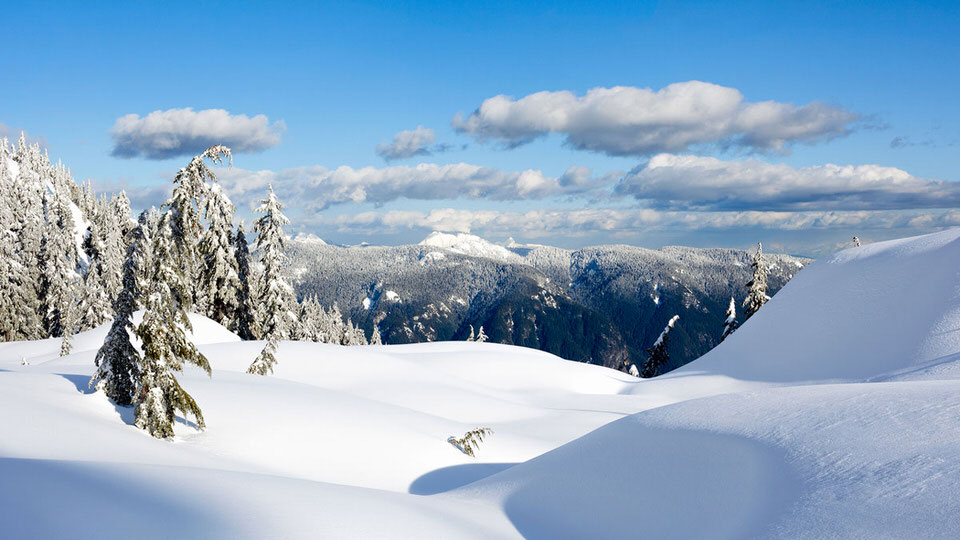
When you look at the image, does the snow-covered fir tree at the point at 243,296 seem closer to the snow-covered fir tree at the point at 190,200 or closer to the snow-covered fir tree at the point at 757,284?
the snow-covered fir tree at the point at 190,200

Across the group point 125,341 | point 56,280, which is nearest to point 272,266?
point 125,341

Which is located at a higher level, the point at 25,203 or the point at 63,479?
the point at 25,203

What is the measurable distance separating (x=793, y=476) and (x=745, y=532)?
3.02 feet

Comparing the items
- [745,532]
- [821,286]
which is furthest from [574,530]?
[821,286]

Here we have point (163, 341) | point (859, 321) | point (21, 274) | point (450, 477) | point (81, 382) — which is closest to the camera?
point (163, 341)

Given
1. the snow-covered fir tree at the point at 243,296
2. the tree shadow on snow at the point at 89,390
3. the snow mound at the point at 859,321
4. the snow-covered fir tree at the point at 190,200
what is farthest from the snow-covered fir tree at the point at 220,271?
the snow mound at the point at 859,321

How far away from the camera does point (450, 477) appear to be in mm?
12039

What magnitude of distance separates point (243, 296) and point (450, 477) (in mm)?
27931

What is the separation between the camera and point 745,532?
5.38 metres

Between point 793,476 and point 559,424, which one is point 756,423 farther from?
point 559,424

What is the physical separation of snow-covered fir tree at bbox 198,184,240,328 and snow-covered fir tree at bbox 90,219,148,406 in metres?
21.5

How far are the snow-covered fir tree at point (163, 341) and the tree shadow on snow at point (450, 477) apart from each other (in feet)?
15.9

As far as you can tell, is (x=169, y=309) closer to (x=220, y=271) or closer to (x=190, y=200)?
(x=190, y=200)

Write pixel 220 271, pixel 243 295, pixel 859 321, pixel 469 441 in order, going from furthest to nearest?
pixel 243 295
pixel 220 271
pixel 859 321
pixel 469 441
